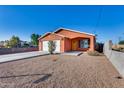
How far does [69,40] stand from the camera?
2008 centimetres

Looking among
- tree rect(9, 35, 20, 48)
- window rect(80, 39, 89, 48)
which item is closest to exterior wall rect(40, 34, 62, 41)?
window rect(80, 39, 89, 48)

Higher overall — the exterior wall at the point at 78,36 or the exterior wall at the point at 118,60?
the exterior wall at the point at 78,36

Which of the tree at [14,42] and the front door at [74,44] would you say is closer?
the front door at [74,44]

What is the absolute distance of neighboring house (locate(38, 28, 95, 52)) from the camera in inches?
717

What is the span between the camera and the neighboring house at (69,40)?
18219mm

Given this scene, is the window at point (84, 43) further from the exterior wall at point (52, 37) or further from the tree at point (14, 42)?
the tree at point (14, 42)

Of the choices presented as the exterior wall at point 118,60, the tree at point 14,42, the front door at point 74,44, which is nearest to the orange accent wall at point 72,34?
the front door at point 74,44

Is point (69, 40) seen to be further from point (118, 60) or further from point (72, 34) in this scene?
point (118, 60)

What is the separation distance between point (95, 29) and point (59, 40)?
8.01 m

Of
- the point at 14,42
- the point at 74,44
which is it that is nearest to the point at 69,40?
the point at 74,44

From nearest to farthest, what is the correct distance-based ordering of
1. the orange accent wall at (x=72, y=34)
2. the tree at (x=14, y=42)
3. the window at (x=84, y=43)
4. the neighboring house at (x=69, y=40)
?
the neighboring house at (x=69, y=40), the orange accent wall at (x=72, y=34), the window at (x=84, y=43), the tree at (x=14, y=42)
